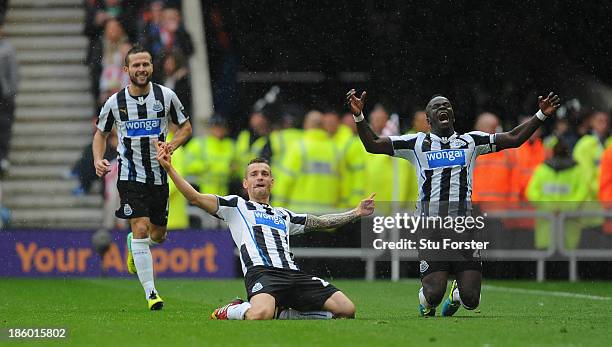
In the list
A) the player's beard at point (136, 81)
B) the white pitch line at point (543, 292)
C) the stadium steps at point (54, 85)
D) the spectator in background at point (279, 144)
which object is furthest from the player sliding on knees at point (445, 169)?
the stadium steps at point (54, 85)

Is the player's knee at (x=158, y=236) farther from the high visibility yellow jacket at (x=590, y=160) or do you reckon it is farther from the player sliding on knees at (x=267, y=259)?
the high visibility yellow jacket at (x=590, y=160)

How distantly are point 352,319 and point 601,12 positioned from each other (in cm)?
1071

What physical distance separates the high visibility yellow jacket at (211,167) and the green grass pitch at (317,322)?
10.7 ft

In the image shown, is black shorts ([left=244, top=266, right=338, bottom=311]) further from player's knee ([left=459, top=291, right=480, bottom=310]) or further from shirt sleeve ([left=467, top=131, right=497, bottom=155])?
shirt sleeve ([left=467, top=131, right=497, bottom=155])

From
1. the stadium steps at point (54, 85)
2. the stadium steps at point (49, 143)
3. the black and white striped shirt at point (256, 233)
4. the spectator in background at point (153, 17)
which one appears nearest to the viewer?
the black and white striped shirt at point (256, 233)

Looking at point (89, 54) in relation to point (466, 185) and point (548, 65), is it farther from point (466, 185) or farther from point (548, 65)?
point (466, 185)

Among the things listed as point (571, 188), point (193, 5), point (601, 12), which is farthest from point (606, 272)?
point (193, 5)

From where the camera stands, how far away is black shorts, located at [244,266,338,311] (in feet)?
35.8

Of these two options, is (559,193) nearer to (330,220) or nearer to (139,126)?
(139,126)

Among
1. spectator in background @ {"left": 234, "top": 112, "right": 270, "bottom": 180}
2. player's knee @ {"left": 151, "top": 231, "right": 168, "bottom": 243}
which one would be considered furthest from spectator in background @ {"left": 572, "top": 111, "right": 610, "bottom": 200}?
player's knee @ {"left": 151, "top": 231, "right": 168, "bottom": 243}

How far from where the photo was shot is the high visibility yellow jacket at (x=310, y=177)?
18781mm

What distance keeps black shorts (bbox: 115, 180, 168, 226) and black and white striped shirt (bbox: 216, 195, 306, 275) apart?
1.59 m

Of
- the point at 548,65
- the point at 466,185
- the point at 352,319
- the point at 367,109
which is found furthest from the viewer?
the point at 367,109

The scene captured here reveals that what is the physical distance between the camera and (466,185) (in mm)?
11781
